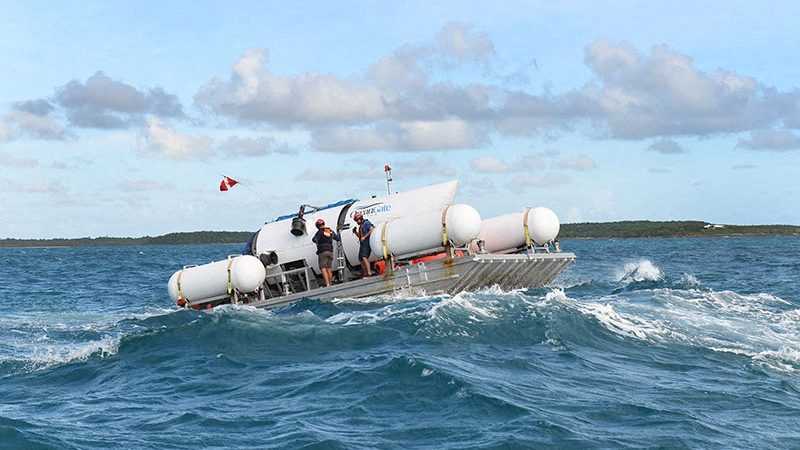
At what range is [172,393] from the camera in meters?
12.4

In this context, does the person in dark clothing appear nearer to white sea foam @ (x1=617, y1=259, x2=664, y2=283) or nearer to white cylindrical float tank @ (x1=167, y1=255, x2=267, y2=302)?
white cylindrical float tank @ (x1=167, y1=255, x2=267, y2=302)

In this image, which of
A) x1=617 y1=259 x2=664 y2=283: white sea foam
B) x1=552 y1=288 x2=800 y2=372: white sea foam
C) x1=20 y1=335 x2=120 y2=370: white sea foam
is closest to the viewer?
x1=20 y1=335 x2=120 y2=370: white sea foam

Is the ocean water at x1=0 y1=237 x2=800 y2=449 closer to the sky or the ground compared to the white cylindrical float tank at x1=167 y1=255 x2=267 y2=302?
closer to the ground

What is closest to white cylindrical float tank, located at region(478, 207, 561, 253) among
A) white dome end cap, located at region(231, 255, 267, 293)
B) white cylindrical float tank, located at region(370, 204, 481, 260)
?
white cylindrical float tank, located at region(370, 204, 481, 260)

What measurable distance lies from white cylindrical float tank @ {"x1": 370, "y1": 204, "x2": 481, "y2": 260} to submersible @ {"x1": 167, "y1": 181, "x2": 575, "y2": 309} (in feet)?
0.08

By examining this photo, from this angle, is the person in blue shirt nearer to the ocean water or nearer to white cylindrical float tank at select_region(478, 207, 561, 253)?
the ocean water

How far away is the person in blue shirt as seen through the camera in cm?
2202

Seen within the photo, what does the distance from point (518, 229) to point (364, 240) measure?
12.5ft

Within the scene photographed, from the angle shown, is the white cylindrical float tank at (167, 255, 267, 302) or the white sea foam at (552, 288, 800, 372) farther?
the white cylindrical float tank at (167, 255, 267, 302)

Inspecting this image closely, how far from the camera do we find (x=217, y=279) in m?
22.9

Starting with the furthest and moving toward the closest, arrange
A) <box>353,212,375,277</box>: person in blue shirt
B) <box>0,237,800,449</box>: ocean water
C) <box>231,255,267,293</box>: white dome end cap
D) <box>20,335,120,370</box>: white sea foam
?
<box>231,255,267,293</box>: white dome end cap < <box>353,212,375,277</box>: person in blue shirt < <box>20,335,120,370</box>: white sea foam < <box>0,237,800,449</box>: ocean water

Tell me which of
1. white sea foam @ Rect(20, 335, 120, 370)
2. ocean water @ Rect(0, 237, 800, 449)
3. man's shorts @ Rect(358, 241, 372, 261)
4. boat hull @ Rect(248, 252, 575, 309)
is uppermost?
man's shorts @ Rect(358, 241, 372, 261)

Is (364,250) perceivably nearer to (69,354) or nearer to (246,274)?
(246,274)

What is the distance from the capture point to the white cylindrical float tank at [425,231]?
20.7 m
